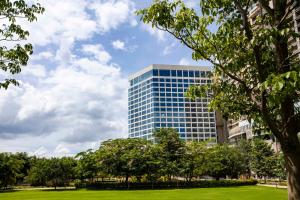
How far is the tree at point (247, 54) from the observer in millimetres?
5474

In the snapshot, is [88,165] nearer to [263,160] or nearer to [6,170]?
[6,170]

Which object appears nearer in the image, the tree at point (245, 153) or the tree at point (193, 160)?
the tree at point (193, 160)

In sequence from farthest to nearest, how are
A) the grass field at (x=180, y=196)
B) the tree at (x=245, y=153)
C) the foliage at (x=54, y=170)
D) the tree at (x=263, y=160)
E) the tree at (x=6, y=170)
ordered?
1. the tree at (x=245, y=153)
2. the foliage at (x=54, y=170)
3. the tree at (x=6, y=170)
4. the tree at (x=263, y=160)
5. the grass field at (x=180, y=196)

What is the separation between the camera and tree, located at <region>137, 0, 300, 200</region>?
547 cm

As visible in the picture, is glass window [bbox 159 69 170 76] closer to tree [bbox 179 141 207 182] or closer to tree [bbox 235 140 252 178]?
tree [bbox 235 140 252 178]

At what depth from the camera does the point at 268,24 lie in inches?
245

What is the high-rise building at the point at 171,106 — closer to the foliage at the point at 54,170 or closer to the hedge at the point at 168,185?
the foliage at the point at 54,170

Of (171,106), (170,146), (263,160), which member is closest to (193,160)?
(170,146)

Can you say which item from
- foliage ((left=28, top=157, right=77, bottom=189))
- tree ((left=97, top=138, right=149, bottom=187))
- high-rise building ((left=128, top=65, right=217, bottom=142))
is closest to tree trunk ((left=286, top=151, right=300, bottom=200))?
tree ((left=97, top=138, right=149, bottom=187))

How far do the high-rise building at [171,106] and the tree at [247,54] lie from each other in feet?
446

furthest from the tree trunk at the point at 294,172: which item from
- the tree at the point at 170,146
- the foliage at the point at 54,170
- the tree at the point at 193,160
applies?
the foliage at the point at 54,170

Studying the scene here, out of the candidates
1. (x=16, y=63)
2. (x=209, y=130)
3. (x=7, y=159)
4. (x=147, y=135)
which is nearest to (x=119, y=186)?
(x=7, y=159)

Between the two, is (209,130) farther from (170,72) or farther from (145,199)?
(145,199)

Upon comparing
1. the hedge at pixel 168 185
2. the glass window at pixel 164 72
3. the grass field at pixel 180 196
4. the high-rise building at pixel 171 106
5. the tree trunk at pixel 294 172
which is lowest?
the grass field at pixel 180 196
